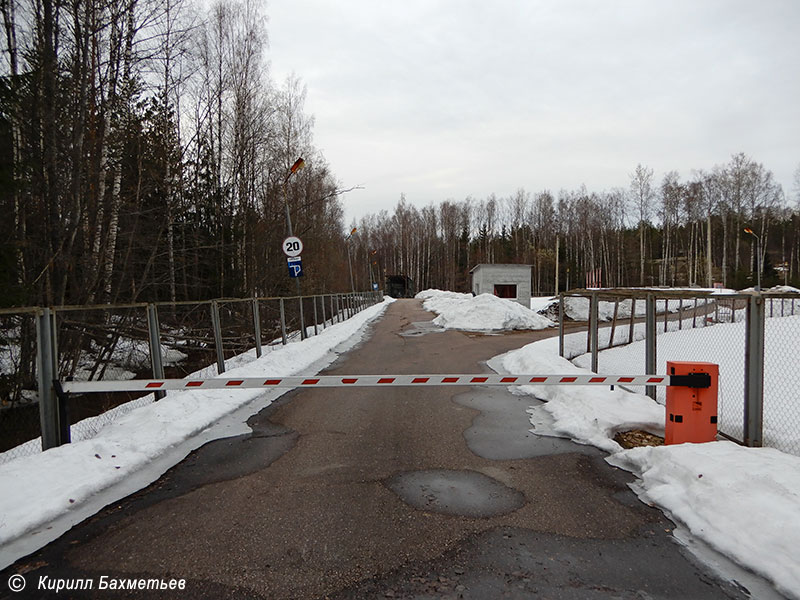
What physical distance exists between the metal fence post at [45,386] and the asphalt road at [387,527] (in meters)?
1.33

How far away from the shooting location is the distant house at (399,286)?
85.8 meters

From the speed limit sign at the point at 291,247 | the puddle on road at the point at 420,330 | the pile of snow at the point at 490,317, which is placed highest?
the speed limit sign at the point at 291,247

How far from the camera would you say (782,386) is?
21.1ft

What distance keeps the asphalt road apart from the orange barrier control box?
31.3 inches

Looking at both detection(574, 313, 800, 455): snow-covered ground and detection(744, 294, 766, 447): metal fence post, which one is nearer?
detection(744, 294, 766, 447): metal fence post

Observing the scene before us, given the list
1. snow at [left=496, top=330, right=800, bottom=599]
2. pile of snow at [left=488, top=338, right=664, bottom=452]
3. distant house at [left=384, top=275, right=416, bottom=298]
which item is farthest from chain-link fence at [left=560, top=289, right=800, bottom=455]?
distant house at [left=384, top=275, right=416, bottom=298]

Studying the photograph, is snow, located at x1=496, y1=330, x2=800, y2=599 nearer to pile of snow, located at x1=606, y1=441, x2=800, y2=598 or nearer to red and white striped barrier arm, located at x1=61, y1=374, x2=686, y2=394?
pile of snow, located at x1=606, y1=441, x2=800, y2=598

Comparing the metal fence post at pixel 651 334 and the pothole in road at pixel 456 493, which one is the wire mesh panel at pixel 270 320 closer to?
the metal fence post at pixel 651 334

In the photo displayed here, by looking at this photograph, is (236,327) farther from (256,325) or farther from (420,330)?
(420,330)

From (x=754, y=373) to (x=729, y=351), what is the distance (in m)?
2.74

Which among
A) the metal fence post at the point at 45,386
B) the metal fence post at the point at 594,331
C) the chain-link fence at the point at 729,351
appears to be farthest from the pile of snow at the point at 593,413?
the metal fence post at the point at 45,386

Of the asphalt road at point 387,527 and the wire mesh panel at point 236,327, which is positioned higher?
the wire mesh panel at point 236,327

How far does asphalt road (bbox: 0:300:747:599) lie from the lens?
2689mm

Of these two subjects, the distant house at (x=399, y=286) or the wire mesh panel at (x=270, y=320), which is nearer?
the wire mesh panel at (x=270, y=320)
